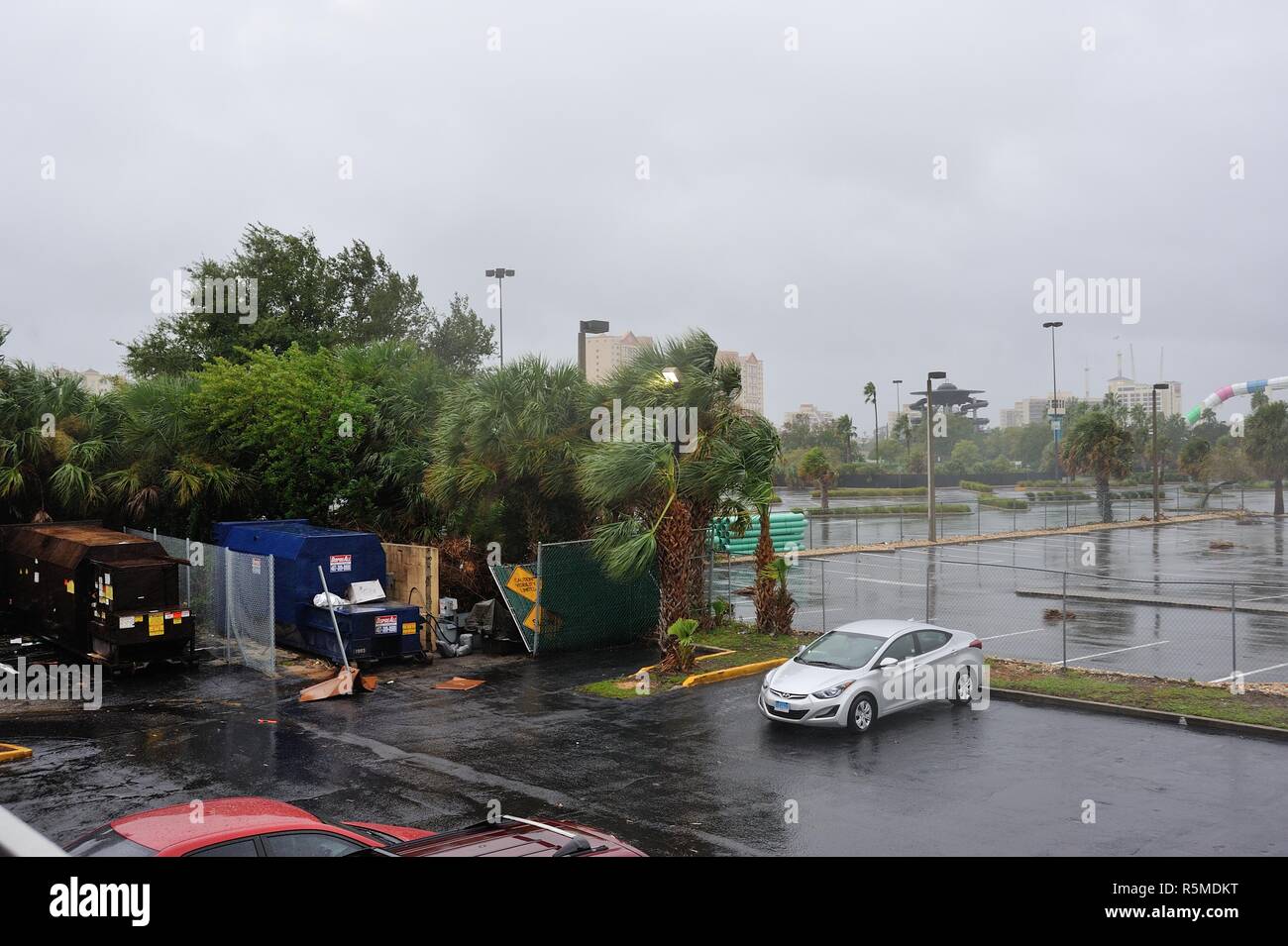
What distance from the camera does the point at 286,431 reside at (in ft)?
83.5

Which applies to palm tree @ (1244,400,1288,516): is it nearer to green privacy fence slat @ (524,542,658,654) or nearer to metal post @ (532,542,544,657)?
green privacy fence slat @ (524,542,658,654)

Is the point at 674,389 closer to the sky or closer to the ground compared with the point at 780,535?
closer to the sky

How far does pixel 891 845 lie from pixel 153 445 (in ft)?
72.3

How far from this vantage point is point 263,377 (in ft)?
85.6

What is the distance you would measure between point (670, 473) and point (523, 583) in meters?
4.04

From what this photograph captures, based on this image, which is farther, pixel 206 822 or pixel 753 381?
pixel 753 381

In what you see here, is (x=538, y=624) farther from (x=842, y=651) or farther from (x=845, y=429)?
(x=845, y=429)

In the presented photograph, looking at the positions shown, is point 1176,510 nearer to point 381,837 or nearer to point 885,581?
point 885,581

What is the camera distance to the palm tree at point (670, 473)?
18438 millimetres

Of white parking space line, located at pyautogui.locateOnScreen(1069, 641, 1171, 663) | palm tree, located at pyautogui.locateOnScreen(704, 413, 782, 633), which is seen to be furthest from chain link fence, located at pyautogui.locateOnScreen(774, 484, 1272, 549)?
palm tree, located at pyautogui.locateOnScreen(704, 413, 782, 633)

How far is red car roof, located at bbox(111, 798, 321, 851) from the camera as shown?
630cm

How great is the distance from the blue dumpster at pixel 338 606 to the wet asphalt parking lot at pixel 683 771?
1.92 meters
